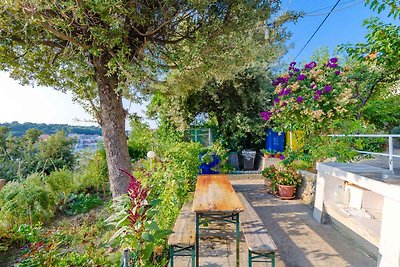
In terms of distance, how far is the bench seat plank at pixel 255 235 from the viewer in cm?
204

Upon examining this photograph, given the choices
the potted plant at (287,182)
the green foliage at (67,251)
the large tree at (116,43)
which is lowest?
the green foliage at (67,251)

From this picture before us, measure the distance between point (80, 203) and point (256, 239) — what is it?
5043 mm

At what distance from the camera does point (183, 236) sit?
2301mm

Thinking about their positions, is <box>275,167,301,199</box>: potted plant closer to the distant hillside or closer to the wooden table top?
the wooden table top

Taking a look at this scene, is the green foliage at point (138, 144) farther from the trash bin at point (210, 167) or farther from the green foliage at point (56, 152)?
the trash bin at point (210, 167)

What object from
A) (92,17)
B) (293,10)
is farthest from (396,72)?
(92,17)

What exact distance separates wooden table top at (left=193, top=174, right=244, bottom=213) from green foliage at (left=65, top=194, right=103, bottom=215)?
356cm

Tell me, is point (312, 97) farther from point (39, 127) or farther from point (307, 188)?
point (39, 127)

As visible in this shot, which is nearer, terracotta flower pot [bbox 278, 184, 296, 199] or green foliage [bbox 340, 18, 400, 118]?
green foliage [bbox 340, 18, 400, 118]

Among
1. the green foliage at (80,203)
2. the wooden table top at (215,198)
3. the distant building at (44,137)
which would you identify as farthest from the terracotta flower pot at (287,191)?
the distant building at (44,137)

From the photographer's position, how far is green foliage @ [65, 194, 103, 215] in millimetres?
5504

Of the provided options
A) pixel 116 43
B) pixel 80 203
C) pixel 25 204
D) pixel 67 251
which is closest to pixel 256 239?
pixel 67 251

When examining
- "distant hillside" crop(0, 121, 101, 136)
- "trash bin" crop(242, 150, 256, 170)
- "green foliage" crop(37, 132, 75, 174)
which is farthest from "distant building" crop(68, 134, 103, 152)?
"trash bin" crop(242, 150, 256, 170)

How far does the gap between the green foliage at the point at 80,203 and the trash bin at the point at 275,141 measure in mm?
5571
